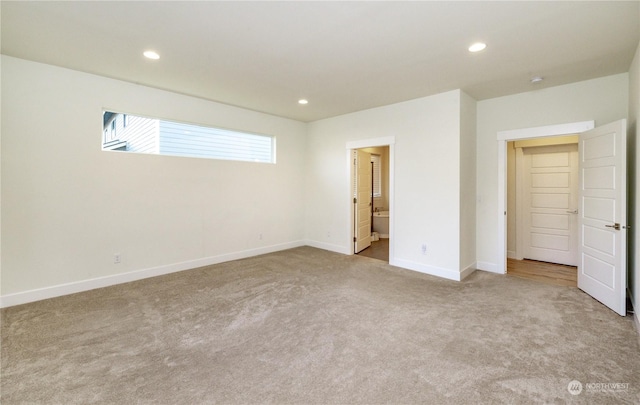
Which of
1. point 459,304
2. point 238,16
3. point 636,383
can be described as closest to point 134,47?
point 238,16

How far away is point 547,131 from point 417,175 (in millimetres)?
1806

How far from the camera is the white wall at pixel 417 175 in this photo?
414cm

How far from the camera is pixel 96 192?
370 cm

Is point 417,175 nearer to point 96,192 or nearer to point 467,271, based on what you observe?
point 467,271

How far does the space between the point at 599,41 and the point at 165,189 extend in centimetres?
545

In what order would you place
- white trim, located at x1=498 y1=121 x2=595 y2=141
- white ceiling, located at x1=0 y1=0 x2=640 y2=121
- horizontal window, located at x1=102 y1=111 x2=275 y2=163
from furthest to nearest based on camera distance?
1. horizontal window, located at x1=102 y1=111 x2=275 y2=163
2. white trim, located at x1=498 y1=121 x2=595 y2=141
3. white ceiling, located at x1=0 y1=0 x2=640 y2=121

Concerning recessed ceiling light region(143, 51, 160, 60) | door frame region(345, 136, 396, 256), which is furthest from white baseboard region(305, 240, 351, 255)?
recessed ceiling light region(143, 51, 160, 60)

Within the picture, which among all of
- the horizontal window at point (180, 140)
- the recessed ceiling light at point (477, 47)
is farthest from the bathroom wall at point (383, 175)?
the recessed ceiling light at point (477, 47)

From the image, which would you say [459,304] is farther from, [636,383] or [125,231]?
[125,231]

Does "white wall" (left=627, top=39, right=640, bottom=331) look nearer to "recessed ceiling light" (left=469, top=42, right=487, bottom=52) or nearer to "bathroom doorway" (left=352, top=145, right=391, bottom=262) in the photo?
"recessed ceiling light" (left=469, top=42, right=487, bottom=52)

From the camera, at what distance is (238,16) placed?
2.36 metres

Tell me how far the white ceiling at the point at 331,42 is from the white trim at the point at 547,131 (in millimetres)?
→ 573

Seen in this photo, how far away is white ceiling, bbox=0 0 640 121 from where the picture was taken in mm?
2275

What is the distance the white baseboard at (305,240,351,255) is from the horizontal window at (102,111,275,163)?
1977mm
